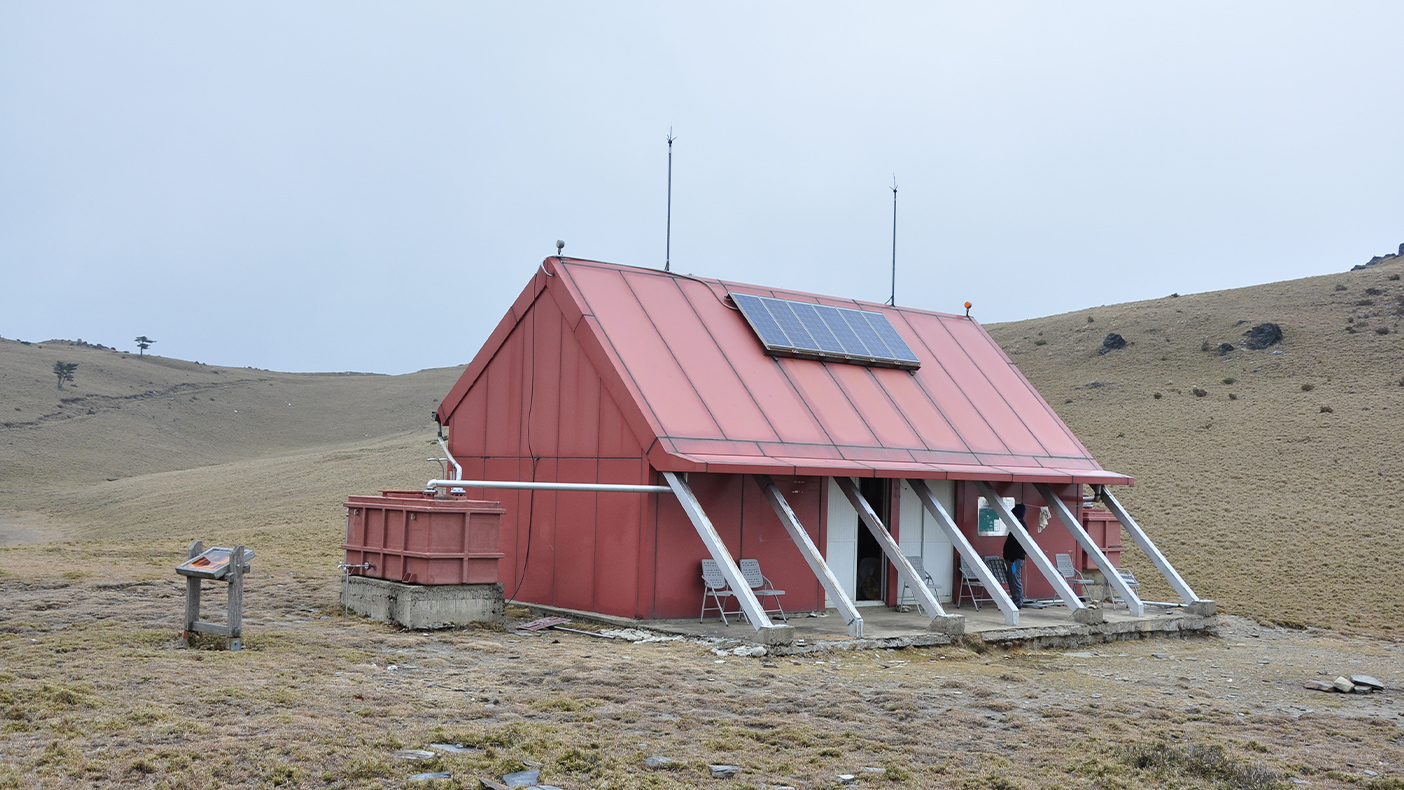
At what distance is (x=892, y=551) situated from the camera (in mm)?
14969

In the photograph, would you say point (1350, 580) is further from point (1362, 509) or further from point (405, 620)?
point (405, 620)

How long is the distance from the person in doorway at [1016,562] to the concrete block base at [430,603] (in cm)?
856

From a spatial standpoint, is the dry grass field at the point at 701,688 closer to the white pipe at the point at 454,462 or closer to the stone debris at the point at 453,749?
the stone debris at the point at 453,749

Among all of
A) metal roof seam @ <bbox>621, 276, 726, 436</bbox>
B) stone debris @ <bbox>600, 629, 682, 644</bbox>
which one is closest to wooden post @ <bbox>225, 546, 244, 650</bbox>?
stone debris @ <bbox>600, 629, 682, 644</bbox>

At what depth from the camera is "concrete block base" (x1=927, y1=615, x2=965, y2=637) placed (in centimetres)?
1414

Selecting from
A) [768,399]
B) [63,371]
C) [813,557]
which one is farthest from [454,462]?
[63,371]

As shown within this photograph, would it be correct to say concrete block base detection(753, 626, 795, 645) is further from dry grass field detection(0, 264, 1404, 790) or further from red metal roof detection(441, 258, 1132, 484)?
red metal roof detection(441, 258, 1132, 484)

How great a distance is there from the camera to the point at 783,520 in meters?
14.6

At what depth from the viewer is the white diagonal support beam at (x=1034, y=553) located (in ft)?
52.1

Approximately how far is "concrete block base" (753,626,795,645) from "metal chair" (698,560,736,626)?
1.77m

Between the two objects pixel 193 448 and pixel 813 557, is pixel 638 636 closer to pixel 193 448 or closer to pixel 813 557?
pixel 813 557

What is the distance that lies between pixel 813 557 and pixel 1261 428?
106 feet

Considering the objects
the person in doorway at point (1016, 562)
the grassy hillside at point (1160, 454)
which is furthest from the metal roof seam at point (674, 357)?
the grassy hillside at point (1160, 454)

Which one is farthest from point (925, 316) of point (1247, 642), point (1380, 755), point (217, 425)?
point (217, 425)
